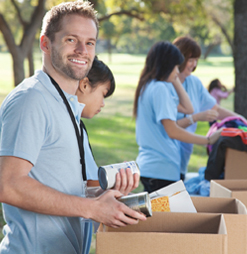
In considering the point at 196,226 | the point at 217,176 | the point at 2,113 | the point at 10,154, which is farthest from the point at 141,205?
the point at 217,176

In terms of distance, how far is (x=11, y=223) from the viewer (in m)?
1.38

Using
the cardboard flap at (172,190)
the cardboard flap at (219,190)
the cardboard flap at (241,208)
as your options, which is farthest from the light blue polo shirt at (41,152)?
the cardboard flap at (219,190)

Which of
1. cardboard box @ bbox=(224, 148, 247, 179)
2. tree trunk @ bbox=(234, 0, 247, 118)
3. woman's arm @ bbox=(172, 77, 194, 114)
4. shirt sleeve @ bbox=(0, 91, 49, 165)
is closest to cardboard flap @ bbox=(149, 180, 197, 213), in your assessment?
shirt sleeve @ bbox=(0, 91, 49, 165)

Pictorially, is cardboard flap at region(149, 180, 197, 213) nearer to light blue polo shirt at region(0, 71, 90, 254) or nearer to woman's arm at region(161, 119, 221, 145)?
light blue polo shirt at region(0, 71, 90, 254)

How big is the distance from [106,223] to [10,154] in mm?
387

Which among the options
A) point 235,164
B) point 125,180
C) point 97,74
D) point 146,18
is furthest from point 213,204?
point 146,18

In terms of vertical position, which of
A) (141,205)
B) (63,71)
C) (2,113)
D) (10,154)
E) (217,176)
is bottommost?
(217,176)

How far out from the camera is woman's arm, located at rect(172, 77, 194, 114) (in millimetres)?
3375

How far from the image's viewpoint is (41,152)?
1.32 m

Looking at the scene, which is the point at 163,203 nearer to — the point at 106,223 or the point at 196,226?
the point at 196,226

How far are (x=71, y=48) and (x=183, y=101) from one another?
6.74 ft

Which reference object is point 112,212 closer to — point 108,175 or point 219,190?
point 108,175

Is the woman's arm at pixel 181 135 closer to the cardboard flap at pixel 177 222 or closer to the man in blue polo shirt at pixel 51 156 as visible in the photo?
the man in blue polo shirt at pixel 51 156

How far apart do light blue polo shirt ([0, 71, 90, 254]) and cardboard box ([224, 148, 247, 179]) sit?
1694 mm
